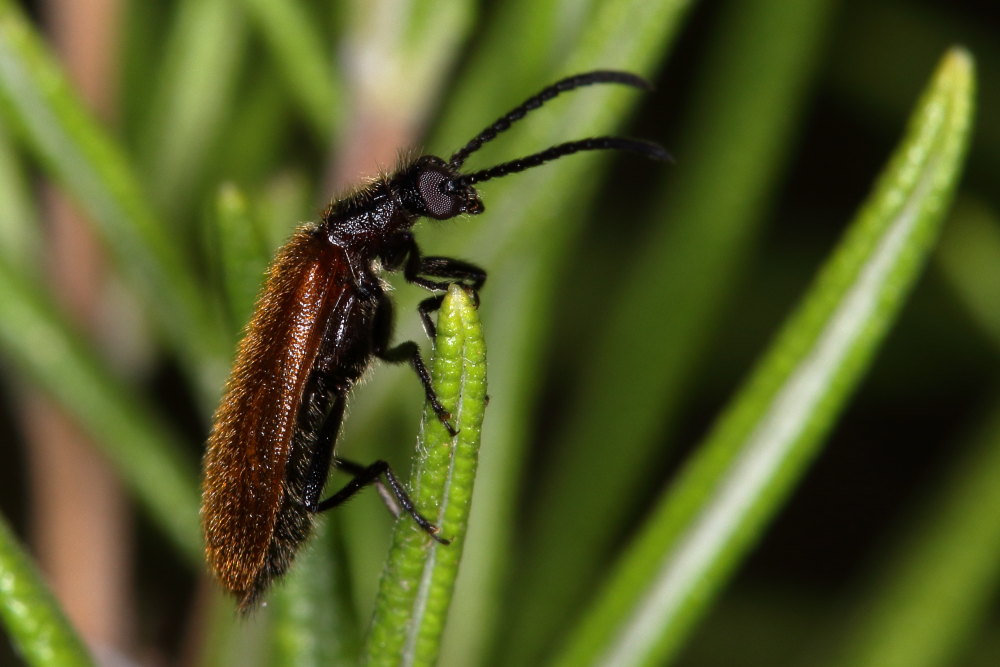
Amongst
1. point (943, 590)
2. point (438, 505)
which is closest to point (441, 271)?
point (438, 505)

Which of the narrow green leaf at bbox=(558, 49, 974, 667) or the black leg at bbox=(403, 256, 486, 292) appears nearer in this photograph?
the narrow green leaf at bbox=(558, 49, 974, 667)

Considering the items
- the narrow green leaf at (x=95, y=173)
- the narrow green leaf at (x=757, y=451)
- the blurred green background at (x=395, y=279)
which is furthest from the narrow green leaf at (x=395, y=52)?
the narrow green leaf at (x=757, y=451)

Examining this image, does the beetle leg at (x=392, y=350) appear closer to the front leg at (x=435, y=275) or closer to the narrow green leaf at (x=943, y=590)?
the front leg at (x=435, y=275)

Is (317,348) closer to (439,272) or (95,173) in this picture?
(439,272)

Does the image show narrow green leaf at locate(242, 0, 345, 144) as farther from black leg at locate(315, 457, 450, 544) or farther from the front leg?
black leg at locate(315, 457, 450, 544)

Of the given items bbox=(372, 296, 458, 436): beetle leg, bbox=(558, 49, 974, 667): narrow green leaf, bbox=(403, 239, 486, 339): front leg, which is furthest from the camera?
bbox=(403, 239, 486, 339): front leg

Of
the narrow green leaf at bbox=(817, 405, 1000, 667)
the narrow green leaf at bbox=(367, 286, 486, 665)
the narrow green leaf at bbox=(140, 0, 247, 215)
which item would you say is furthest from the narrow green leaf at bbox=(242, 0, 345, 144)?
the narrow green leaf at bbox=(817, 405, 1000, 667)
